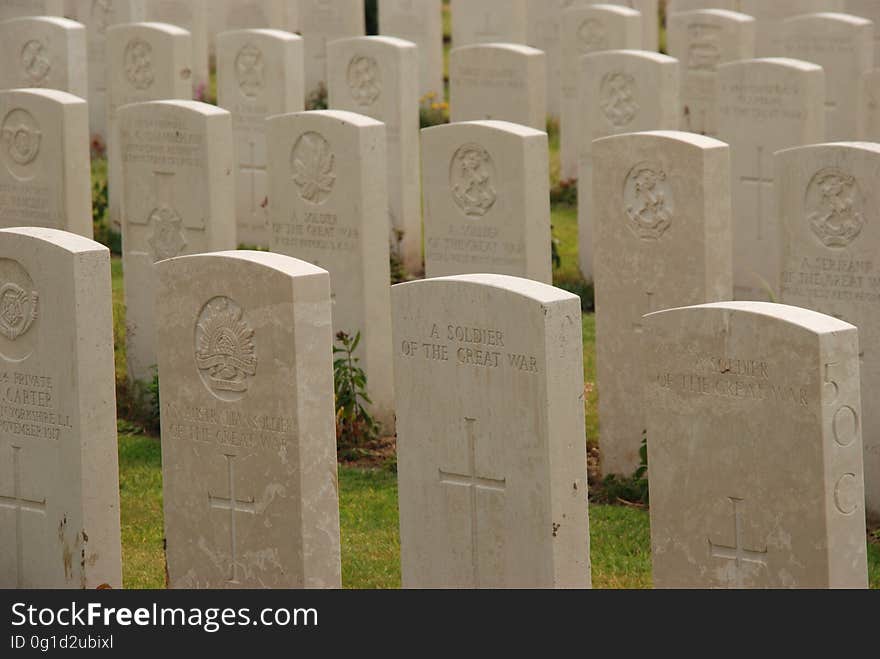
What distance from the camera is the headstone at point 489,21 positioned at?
52.2 ft

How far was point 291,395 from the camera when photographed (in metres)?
5.97

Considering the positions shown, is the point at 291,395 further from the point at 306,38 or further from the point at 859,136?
the point at 306,38

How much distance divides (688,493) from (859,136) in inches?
231

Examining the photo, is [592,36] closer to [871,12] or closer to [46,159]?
[871,12]

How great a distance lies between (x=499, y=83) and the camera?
11.8m

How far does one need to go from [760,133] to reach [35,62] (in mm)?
5073

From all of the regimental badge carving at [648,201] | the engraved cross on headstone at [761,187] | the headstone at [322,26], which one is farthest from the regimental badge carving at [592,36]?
the regimental badge carving at [648,201]

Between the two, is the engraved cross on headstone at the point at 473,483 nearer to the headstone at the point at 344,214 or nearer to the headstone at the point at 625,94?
the headstone at the point at 344,214

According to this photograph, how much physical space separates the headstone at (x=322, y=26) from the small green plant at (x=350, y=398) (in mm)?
7390

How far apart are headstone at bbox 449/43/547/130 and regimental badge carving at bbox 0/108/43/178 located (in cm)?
341

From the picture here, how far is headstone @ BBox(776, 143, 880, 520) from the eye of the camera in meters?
7.49

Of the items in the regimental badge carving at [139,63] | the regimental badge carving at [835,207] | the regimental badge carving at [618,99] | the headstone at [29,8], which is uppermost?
the headstone at [29,8]

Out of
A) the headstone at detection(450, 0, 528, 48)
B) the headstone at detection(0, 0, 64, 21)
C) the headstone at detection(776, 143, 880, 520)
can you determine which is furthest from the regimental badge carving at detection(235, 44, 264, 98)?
the headstone at detection(776, 143, 880, 520)

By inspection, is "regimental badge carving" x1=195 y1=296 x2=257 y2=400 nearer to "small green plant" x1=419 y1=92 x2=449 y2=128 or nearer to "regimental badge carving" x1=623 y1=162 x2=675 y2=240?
"regimental badge carving" x1=623 y1=162 x2=675 y2=240
